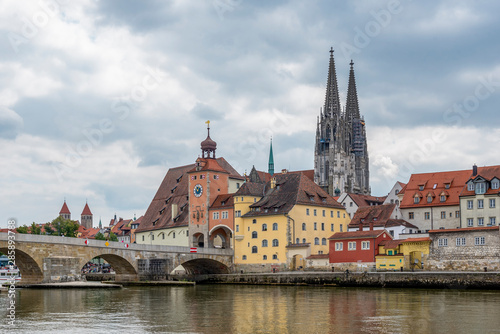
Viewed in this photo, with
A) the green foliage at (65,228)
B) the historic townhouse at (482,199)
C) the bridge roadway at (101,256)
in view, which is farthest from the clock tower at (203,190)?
the green foliage at (65,228)

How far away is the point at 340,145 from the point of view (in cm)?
15300

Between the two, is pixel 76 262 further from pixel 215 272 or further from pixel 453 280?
pixel 453 280

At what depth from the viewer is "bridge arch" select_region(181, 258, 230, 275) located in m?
81.9

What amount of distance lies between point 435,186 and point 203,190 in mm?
27084

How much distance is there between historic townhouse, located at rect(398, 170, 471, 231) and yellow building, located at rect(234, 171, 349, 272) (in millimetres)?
8873

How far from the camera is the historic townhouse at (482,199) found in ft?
238

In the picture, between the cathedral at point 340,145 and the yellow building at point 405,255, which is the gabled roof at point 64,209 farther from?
the yellow building at point 405,255

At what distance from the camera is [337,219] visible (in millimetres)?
85500

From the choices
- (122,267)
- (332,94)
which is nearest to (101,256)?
(122,267)

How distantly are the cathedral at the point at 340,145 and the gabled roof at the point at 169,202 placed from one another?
48194 mm

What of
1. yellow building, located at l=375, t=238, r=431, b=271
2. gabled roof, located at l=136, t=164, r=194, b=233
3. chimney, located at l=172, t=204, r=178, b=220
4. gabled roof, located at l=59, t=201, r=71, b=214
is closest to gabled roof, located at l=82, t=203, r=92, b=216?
gabled roof, located at l=59, t=201, r=71, b=214

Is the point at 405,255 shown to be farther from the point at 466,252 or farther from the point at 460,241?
the point at 466,252

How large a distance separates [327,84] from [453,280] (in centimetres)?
10638

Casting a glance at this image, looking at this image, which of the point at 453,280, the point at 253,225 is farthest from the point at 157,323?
the point at 253,225
